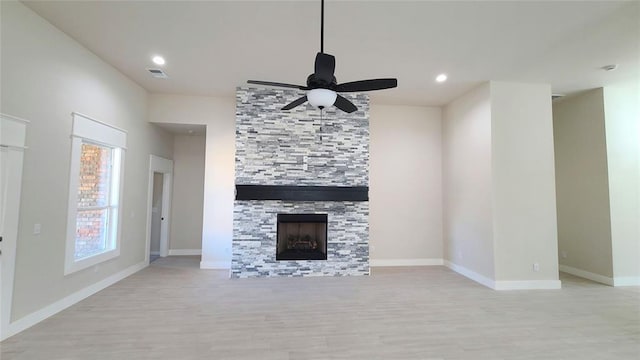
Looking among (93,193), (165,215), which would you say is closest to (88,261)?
(93,193)

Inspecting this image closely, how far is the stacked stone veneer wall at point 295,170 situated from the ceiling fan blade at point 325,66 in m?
2.73

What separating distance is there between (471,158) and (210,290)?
15.9ft

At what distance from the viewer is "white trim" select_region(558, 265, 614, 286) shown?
490 centimetres

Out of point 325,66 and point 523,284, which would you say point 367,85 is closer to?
point 325,66

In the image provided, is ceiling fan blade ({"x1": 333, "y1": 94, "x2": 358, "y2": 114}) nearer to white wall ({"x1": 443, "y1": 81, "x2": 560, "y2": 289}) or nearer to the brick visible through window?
white wall ({"x1": 443, "y1": 81, "x2": 560, "y2": 289})

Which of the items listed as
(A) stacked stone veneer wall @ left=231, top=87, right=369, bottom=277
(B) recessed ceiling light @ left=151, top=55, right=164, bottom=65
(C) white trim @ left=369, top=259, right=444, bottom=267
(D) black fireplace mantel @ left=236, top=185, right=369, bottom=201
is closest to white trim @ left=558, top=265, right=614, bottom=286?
(C) white trim @ left=369, top=259, right=444, bottom=267

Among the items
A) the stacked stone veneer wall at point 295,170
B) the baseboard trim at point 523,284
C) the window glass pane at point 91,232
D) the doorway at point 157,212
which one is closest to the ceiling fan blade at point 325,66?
the stacked stone veneer wall at point 295,170

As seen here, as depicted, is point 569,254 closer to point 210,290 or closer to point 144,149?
point 210,290

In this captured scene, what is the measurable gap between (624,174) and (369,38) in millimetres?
5064

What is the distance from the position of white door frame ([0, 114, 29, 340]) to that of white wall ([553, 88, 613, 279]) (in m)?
8.09

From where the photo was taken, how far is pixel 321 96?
2.76 meters

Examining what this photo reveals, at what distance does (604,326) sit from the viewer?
3297 millimetres

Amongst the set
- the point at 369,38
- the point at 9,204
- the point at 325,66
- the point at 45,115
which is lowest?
the point at 9,204

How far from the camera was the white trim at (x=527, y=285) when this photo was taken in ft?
15.1
